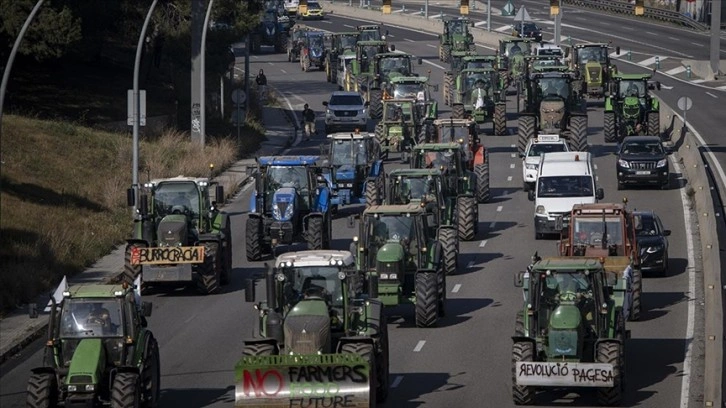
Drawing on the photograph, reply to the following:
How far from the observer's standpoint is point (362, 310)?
2467 centimetres

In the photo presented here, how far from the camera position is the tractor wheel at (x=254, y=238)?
3941 cm

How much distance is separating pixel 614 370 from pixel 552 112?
110 ft

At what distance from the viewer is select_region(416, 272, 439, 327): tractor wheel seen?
3120cm

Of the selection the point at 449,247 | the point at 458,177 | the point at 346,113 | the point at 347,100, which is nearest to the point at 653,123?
the point at 346,113

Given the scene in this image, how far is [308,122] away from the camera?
6681cm

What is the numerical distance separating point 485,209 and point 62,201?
1334 cm

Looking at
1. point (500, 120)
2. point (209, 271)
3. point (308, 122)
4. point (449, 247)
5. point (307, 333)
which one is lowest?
point (308, 122)

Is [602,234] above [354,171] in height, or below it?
above

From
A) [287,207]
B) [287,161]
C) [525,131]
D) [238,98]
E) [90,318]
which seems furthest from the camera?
[238,98]

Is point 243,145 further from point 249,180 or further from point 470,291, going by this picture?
point 470,291

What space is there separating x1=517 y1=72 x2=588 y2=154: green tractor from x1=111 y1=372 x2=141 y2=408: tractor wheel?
3562 centimetres

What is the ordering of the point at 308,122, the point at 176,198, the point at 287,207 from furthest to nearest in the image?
the point at 308,122
the point at 287,207
the point at 176,198

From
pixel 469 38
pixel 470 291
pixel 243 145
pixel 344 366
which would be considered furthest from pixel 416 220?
pixel 469 38

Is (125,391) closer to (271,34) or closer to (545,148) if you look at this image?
(545,148)
